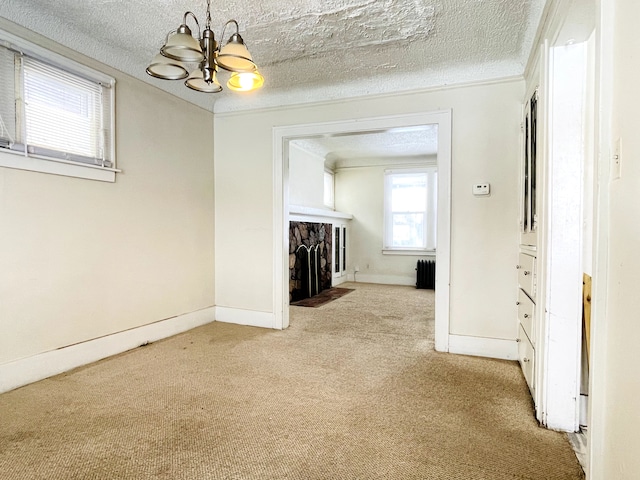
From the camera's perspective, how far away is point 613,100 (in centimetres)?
105

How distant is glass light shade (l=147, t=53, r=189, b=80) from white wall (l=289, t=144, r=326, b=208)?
3784 mm

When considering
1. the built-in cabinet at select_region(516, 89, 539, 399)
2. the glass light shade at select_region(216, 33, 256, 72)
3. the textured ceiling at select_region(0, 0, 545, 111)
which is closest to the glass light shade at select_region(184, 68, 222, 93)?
the glass light shade at select_region(216, 33, 256, 72)

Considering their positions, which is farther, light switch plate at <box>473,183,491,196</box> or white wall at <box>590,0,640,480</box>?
light switch plate at <box>473,183,491,196</box>

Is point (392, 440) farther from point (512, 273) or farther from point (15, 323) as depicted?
point (15, 323)

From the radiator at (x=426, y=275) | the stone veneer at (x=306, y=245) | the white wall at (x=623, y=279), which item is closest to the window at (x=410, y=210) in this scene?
the radiator at (x=426, y=275)

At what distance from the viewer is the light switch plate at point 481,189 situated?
301 cm

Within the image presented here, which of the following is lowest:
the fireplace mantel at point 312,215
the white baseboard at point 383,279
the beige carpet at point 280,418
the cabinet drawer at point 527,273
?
the beige carpet at point 280,418

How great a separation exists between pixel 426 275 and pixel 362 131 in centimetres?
388

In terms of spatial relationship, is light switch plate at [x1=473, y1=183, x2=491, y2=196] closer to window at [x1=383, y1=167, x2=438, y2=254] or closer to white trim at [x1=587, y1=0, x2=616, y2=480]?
white trim at [x1=587, y1=0, x2=616, y2=480]

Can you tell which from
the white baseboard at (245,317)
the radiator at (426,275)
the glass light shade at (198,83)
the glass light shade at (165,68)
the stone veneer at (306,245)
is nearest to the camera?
the glass light shade at (165,68)

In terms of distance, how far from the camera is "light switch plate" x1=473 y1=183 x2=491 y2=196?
3.01 metres

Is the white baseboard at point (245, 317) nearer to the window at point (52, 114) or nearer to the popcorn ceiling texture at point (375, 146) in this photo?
the window at point (52, 114)

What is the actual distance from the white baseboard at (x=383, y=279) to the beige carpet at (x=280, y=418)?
3.99 m

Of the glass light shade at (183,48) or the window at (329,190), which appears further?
the window at (329,190)
